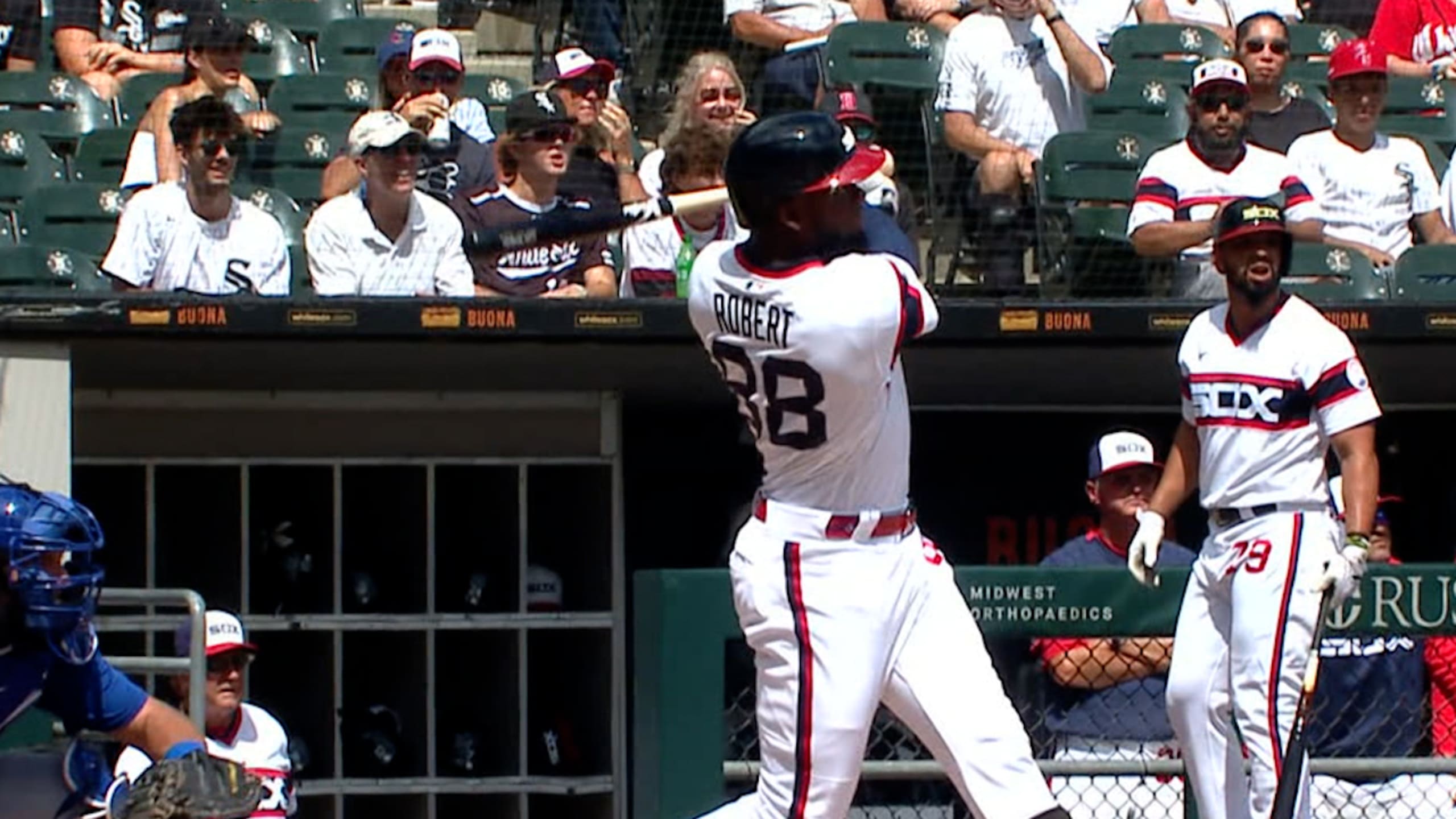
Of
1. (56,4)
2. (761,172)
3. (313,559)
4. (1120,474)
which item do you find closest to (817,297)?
(761,172)

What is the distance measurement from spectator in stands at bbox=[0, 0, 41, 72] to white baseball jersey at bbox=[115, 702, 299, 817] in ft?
11.5

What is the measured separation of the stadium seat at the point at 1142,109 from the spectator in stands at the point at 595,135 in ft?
5.26

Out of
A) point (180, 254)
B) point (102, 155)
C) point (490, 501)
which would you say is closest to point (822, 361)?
point (180, 254)

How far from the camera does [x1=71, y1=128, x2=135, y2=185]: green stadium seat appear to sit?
7.85m

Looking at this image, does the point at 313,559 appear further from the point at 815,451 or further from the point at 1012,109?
the point at 815,451

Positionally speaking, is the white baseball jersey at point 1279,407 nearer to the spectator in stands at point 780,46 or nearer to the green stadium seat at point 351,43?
the spectator in stands at point 780,46

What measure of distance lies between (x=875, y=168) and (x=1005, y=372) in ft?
8.97

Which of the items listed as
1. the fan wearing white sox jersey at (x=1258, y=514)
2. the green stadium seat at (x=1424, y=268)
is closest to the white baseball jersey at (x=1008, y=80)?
the green stadium seat at (x=1424, y=268)

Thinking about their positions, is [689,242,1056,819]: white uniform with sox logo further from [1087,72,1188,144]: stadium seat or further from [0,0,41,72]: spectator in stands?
[0,0,41,72]: spectator in stands

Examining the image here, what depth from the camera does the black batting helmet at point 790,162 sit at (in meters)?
4.36

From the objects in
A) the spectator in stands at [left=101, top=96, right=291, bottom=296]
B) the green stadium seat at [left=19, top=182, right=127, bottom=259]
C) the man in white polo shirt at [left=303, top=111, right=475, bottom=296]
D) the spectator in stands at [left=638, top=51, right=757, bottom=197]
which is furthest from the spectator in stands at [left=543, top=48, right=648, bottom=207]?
the green stadium seat at [left=19, top=182, right=127, bottom=259]

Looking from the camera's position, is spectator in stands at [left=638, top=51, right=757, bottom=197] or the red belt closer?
the red belt

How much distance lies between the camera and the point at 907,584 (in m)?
4.44

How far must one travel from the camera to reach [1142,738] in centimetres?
609
